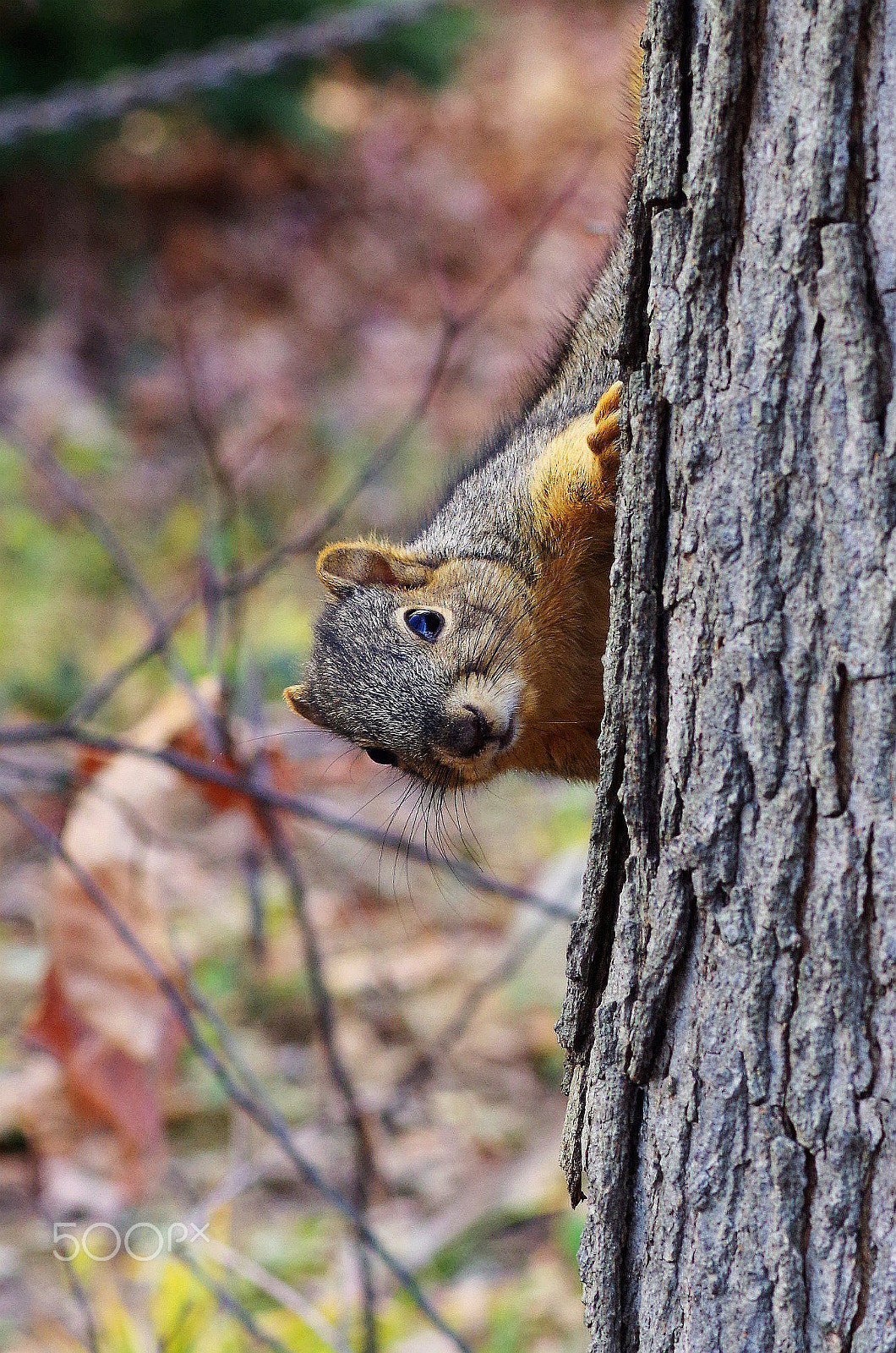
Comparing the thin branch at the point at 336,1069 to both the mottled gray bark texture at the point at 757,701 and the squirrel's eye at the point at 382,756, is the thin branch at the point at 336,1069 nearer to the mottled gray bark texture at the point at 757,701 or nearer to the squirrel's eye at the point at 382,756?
the squirrel's eye at the point at 382,756

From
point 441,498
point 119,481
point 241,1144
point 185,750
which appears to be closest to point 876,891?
point 441,498

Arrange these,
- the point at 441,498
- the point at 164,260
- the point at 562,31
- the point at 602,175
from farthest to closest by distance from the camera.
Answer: the point at 562,31 < the point at 602,175 < the point at 164,260 < the point at 441,498

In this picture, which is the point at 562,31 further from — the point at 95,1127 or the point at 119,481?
the point at 95,1127

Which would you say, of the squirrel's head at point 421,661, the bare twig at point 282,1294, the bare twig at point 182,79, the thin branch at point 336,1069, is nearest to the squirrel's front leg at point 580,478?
the squirrel's head at point 421,661

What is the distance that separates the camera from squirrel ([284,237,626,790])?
222 cm

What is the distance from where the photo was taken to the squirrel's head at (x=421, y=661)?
2240 mm

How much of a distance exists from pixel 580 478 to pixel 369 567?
0.53m

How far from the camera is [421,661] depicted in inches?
92.4

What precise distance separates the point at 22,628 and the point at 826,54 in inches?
205

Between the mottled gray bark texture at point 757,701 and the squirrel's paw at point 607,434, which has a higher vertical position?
the squirrel's paw at point 607,434

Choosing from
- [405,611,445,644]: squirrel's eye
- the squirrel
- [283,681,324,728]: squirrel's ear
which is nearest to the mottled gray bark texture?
the squirrel

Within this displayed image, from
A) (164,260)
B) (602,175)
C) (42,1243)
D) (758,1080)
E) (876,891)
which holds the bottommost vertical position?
(42,1243)

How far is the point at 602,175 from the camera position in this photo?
9914 millimetres

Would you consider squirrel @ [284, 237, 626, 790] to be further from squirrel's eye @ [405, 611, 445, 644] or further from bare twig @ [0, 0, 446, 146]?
bare twig @ [0, 0, 446, 146]
